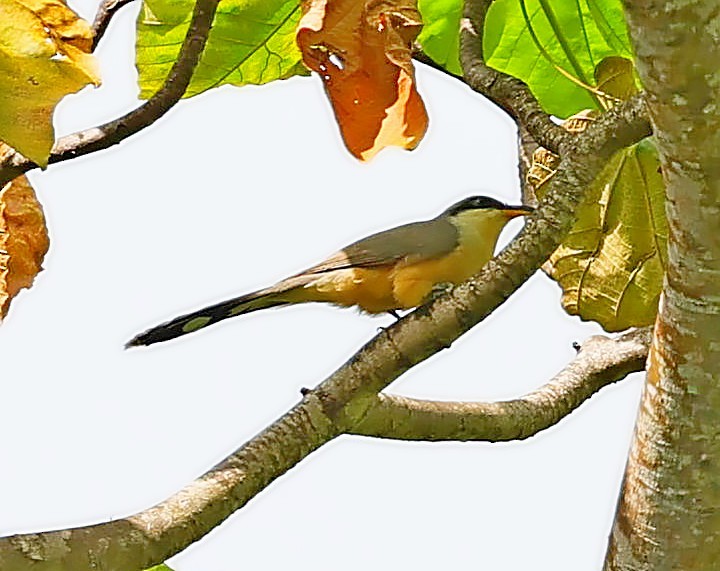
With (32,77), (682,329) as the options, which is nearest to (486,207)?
(682,329)

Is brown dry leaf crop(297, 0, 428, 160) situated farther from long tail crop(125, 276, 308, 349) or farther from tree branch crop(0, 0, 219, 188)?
long tail crop(125, 276, 308, 349)

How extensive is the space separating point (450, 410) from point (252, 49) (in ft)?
3.54

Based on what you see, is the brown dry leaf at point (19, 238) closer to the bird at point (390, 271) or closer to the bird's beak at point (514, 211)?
the bird at point (390, 271)

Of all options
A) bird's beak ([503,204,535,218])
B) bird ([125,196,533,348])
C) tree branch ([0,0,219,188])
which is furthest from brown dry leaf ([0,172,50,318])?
bird's beak ([503,204,535,218])

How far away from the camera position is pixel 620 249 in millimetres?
2129

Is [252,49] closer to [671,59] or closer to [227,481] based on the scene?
[227,481]

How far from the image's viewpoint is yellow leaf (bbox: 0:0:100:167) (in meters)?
1.24

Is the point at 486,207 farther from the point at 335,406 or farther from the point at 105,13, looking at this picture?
the point at 335,406

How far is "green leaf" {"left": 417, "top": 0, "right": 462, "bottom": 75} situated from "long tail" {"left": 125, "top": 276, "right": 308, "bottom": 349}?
522mm

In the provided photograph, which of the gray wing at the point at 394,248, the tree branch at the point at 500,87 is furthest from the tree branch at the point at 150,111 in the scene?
the gray wing at the point at 394,248

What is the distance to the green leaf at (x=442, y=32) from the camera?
2.39 m

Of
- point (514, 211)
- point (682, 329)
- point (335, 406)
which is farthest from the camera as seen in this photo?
point (514, 211)

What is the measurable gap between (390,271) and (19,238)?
0.80m

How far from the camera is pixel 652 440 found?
4.35ft
